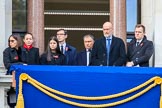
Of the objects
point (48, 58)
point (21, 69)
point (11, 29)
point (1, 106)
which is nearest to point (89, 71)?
point (21, 69)

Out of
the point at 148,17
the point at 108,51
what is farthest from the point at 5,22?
the point at 148,17

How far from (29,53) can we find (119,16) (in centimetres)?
308

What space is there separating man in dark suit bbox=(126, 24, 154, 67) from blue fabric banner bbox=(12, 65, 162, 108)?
193 cm

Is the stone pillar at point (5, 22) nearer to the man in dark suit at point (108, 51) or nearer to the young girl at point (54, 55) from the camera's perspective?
the young girl at point (54, 55)

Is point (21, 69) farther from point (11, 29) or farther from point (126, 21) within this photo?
point (126, 21)

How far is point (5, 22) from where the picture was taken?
13.3 metres

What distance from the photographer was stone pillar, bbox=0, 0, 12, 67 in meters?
13.0

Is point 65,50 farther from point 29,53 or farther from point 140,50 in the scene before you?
point 140,50

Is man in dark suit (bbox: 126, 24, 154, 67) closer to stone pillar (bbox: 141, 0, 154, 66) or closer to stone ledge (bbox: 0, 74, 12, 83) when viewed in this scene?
stone pillar (bbox: 141, 0, 154, 66)

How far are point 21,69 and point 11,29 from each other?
13.0ft

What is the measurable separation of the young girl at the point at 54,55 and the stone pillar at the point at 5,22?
5.86ft

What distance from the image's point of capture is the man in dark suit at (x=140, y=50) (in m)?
11.5

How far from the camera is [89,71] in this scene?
9.53 m

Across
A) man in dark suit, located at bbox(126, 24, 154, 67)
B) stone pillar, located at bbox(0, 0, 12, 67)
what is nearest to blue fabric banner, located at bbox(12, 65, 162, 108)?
man in dark suit, located at bbox(126, 24, 154, 67)
